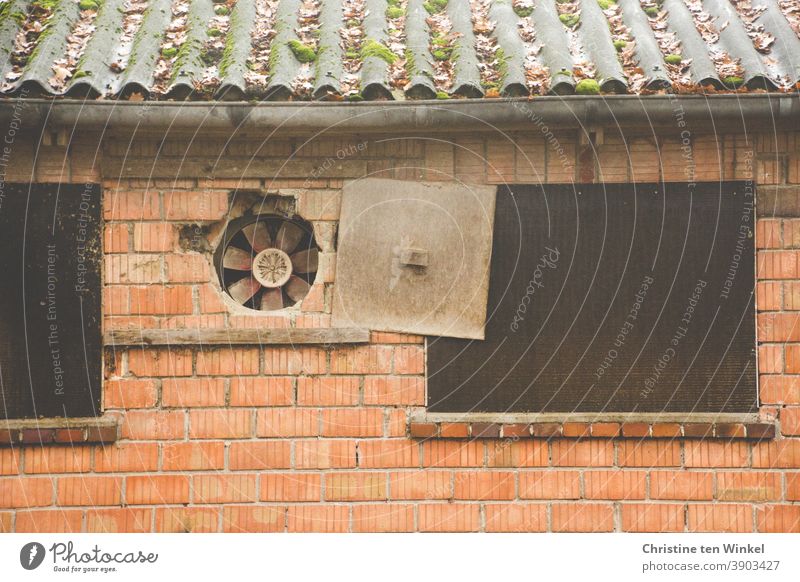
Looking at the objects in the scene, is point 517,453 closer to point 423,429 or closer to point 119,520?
point 423,429

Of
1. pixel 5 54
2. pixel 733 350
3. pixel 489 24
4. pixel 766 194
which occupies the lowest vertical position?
pixel 733 350

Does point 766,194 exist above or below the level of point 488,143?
below

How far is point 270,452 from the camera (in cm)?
515

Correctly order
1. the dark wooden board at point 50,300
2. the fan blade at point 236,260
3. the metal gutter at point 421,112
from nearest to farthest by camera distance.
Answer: the metal gutter at point 421,112 < the dark wooden board at point 50,300 < the fan blade at point 236,260

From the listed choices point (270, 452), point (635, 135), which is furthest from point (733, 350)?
point (270, 452)

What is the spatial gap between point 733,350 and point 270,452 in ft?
9.99

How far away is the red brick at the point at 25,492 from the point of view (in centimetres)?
514

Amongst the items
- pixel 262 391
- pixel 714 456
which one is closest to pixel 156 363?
pixel 262 391

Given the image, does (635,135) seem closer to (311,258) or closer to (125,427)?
(311,258)

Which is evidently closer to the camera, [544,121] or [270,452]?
[544,121]

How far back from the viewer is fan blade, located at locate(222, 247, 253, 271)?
529cm

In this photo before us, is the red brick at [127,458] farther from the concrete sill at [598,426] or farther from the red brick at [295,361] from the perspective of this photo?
the concrete sill at [598,426]

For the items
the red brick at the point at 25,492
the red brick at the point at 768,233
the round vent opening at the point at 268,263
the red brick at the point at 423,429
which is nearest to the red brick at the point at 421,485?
the red brick at the point at 423,429

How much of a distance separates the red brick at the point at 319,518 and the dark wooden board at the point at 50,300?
4.81ft
